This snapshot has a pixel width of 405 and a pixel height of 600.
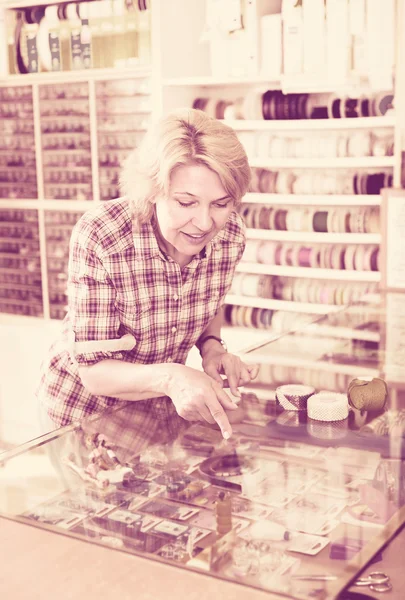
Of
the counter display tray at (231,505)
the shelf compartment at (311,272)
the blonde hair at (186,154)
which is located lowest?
the shelf compartment at (311,272)

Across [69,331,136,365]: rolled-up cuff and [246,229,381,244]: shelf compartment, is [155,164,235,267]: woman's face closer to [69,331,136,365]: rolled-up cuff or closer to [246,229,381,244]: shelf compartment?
[69,331,136,365]: rolled-up cuff

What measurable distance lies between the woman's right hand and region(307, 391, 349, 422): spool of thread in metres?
0.20

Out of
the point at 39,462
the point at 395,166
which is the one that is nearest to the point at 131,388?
the point at 39,462

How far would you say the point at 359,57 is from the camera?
3.87 metres

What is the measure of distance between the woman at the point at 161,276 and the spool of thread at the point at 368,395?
0.29 metres

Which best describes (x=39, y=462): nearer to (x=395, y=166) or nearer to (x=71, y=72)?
(x=395, y=166)

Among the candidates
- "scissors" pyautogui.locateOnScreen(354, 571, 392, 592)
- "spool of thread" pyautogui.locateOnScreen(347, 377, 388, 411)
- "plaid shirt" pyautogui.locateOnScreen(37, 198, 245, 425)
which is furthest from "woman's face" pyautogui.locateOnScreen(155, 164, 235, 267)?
"scissors" pyautogui.locateOnScreen(354, 571, 392, 592)

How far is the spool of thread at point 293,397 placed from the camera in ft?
6.28

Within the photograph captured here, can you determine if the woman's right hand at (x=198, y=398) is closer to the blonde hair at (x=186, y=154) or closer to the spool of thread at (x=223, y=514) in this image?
the spool of thread at (x=223, y=514)

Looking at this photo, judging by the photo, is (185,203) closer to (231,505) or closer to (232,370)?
(232,370)

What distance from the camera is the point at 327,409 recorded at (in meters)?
1.84

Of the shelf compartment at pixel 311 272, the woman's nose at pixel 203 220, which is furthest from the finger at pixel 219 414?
the shelf compartment at pixel 311 272

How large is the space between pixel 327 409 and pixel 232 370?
13.2 inches

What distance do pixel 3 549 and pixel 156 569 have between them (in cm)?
31
